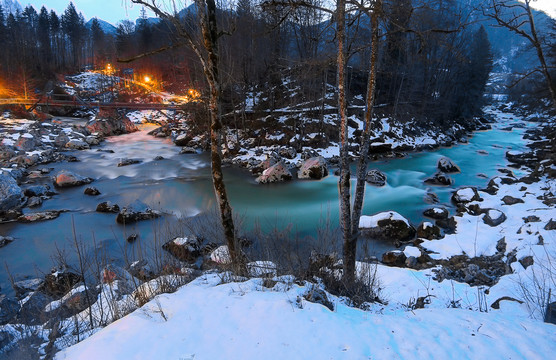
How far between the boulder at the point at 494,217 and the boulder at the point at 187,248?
36.0ft

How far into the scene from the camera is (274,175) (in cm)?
1861

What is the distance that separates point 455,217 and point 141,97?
4567 centimetres

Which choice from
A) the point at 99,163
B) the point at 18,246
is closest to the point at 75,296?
the point at 18,246

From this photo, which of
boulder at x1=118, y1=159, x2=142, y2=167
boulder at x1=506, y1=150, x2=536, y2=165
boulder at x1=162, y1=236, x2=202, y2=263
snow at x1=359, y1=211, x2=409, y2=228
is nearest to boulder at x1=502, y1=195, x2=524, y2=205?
snow at x1=359, y1=211, x2=409, y2=228

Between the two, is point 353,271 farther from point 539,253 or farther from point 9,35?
point 9,35

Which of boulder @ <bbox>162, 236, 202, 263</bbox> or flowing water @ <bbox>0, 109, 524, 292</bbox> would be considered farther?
flowing water @ <bbox>0, 109, 524, 292</bbox>

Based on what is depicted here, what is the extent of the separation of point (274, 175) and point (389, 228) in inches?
352

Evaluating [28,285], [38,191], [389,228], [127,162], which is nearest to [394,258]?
[389,228]

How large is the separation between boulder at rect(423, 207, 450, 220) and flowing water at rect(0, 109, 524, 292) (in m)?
0.49

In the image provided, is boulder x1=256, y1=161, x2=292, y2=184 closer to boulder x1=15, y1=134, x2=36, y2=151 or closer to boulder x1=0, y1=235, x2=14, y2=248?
boulder x1=0, y1=235, x2=14, y2=248

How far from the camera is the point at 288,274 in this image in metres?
5.34

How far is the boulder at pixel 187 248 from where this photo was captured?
9.02m

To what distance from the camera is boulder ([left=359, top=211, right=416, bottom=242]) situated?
1101 centimetres

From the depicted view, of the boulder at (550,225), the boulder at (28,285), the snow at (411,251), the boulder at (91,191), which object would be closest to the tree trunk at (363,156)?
the snow at (411,251)
